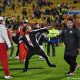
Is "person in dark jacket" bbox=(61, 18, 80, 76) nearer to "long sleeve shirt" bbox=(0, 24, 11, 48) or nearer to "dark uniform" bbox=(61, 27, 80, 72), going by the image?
"dark uniform" bbox=(61, 27, 80, 72)

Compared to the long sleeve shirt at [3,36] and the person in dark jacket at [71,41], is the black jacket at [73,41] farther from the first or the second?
the long sleeve shirt at [3,36]

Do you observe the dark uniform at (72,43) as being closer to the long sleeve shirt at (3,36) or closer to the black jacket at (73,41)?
the black jacket at (73,41)

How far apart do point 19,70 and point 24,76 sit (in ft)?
5.83

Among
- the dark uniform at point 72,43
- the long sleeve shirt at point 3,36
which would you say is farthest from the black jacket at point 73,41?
the long sleeve shirt at point 3,36

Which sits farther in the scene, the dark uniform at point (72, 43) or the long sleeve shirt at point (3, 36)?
the dark uniform at point (72, 43)

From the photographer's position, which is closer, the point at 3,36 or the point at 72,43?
the point at 3,36

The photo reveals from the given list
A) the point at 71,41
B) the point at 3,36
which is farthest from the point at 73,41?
the point at 3,36

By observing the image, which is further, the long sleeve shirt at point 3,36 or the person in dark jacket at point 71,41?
the person in dark jacket at point 71,41

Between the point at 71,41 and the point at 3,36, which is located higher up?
the point at 3,36

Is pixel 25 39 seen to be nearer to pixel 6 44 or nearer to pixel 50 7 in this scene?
pixel 6 44

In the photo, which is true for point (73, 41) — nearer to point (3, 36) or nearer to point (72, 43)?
point (72, 43)

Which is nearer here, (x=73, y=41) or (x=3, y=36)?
(x=3, y=36)

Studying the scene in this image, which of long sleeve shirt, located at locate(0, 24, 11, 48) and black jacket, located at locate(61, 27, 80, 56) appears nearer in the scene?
long sleeve shirt, located at locate(0, 24, 11, 48)

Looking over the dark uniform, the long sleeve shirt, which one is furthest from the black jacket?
the long sleeve shirt
